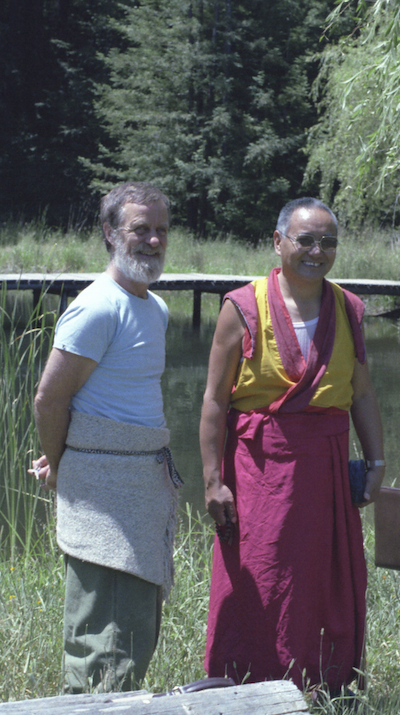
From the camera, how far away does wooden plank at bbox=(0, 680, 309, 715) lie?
1.17 m

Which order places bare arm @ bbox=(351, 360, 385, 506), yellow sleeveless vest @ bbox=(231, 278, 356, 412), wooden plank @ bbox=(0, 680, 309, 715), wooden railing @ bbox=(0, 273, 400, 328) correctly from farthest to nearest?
wooden railing @ bbox=(0, 273, 400, 328) → bare arm @ bbox=(351, 360, 385, 506) → yellow sleeveless vest @ bbox=(231, 278, 356, 412) → wooden plank @ bbox=(0, 680, 309, 715)

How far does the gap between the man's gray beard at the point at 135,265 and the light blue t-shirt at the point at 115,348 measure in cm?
4

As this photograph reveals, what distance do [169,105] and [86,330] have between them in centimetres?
2164

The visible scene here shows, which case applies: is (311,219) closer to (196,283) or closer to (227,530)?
(227,530)

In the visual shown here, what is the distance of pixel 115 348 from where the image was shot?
6.13ft

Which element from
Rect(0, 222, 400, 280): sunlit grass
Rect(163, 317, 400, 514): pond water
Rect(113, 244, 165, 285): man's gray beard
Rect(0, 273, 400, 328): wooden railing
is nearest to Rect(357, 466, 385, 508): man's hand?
Rect(113, 244, 165, 285): man's gray beard

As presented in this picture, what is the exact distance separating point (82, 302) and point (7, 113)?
79.5ft

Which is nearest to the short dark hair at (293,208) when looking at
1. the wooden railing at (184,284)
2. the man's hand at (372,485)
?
the man's hand at (372,485)

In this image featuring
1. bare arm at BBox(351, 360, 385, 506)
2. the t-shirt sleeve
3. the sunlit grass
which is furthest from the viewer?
the sunlit grass

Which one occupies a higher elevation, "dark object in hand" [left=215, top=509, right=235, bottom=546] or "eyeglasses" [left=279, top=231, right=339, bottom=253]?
"eyeglasses" [left=279, top=231, right=339, bottom=253]

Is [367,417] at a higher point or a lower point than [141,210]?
lower

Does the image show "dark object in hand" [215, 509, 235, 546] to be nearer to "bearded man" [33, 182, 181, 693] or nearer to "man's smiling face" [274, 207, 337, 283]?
"bearded man" [33, 182, 181, 693]

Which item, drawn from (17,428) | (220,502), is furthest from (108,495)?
(17,428)

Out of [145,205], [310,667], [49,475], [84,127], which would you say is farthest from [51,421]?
[84,127]
